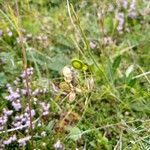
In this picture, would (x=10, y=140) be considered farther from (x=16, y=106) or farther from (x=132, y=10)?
(x=132, y=10)

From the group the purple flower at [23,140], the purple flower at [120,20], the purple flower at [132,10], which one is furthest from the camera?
the purple flower at [132,10]

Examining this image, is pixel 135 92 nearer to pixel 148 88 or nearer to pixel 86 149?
pixel 148 88

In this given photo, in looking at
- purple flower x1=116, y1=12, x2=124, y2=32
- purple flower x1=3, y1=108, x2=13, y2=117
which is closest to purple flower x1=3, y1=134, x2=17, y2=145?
purple flower x1=3, y1=108, x2=13, y2=117

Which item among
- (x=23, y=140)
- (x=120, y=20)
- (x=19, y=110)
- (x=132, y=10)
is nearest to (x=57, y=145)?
(x=23, y=140)

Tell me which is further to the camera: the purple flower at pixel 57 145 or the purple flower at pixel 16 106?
the purple flower at pixel 16 106

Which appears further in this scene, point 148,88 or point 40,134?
point 148,88

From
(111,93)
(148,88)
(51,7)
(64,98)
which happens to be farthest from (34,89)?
(51,7)

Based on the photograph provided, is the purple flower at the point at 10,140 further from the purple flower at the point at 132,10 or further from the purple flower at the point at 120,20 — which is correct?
the purple flower at the point at 132,10

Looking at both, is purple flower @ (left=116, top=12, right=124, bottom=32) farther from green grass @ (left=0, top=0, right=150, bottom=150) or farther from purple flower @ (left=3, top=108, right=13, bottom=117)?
purple flower @ (left=3, top=108, right=13, bottom=117)

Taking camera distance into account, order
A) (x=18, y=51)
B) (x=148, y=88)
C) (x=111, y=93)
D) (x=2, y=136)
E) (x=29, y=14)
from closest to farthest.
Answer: (x=2, y=136) < (x=111, y=93) < (x=148, y=88) < (x=18, y=51) < (x=29, y=14)

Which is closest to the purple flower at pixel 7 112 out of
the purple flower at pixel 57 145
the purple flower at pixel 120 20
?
the purple flower at pixel 57 145
